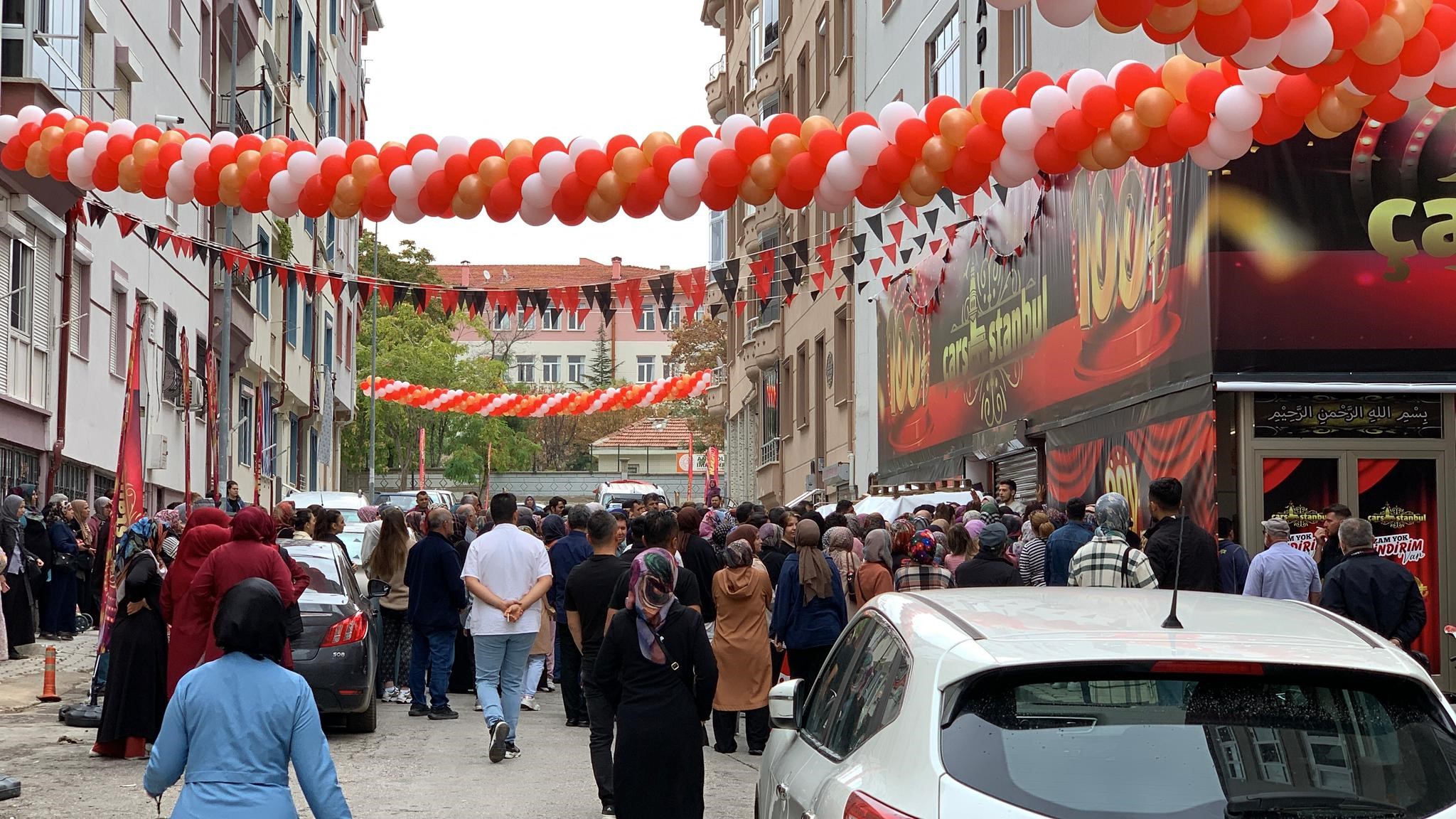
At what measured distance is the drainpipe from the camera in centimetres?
2223

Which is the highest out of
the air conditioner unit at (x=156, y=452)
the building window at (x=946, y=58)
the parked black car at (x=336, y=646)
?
the building window at (x=946, y=58)

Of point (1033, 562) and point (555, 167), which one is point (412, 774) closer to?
point (555, 167)

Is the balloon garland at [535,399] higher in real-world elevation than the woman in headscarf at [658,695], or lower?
higher

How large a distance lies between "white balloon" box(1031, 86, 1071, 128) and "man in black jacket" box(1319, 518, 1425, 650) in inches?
136

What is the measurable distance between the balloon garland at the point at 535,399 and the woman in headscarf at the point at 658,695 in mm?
45611

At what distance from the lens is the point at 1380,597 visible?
11031mm

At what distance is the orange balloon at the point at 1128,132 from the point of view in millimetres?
11258

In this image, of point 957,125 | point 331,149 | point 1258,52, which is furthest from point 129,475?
point 1258,52

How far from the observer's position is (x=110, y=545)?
1287 cm

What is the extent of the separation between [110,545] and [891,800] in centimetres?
987

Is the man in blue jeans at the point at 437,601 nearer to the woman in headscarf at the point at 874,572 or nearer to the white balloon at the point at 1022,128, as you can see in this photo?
the woman in headscarf at the point at 874,572

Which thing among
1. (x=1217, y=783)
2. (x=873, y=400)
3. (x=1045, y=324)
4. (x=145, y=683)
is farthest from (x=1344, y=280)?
(x=873, y=400)

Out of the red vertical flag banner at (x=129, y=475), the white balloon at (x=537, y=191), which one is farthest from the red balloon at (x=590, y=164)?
the red vertical flag banner at (x=129, y=475)

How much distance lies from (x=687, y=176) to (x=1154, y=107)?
3.13m
